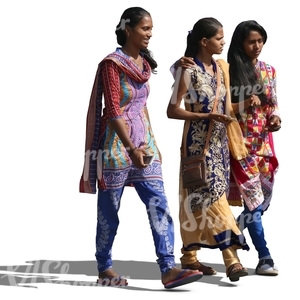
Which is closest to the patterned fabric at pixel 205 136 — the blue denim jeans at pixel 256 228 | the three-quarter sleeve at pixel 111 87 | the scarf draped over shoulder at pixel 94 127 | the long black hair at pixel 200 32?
the long black hair at pixel 200 32

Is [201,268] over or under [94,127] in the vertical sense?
under

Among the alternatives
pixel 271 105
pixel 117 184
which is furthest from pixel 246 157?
pixel 117 184

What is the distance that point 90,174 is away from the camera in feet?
35.0

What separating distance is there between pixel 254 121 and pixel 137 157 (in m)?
1.47

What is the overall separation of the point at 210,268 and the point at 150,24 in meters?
2.37

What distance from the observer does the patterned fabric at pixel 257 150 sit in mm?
11164

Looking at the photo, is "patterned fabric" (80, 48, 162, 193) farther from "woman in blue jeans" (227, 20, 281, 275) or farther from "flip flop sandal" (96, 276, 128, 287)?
"woman in blue jeans" (227, 20, 281, 275)

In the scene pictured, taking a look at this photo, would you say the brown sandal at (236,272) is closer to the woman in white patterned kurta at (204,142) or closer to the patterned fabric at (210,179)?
the woman in white patterned kurta at (204,142)

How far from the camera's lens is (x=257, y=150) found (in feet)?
36.8

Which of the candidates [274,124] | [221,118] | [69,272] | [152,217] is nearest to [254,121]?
[274,124]

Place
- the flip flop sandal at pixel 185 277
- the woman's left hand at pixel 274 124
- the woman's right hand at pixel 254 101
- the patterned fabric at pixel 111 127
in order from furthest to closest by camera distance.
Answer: the woman's left hand at pixel 274 124
the woman's right hand at pixel 254 101
the patterned fabric at pixel 111 127
the flip flop sandal at pixel 185 277

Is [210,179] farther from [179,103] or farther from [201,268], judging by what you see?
[201,268]

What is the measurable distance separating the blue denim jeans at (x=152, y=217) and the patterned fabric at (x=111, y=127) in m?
0.09

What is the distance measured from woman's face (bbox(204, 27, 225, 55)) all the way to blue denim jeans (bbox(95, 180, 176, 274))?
1.27 m
